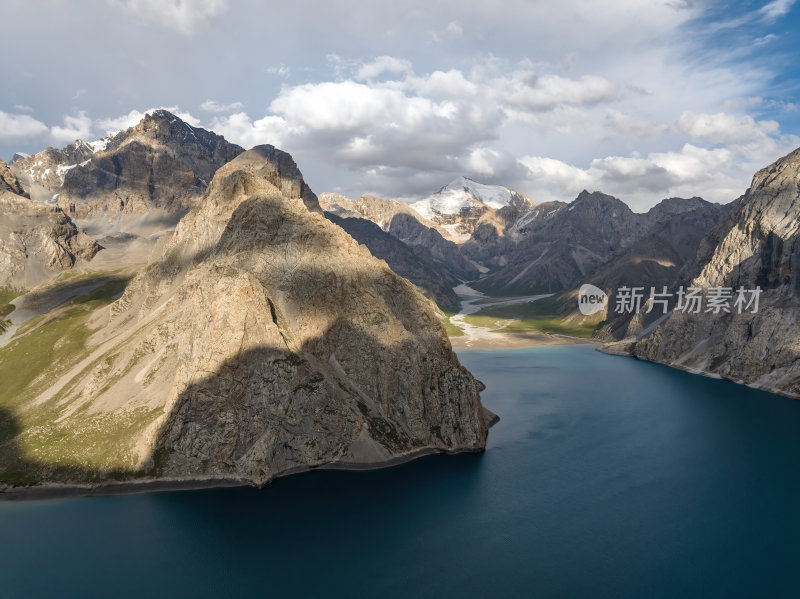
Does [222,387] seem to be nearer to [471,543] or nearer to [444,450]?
[444,450]

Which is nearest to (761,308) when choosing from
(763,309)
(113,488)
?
(763,309)

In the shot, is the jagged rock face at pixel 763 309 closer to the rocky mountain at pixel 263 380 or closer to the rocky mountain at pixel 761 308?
the rocky mountain at pixel 761 308

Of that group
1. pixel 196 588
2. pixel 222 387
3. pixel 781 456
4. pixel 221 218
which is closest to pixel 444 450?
pixel 222 387

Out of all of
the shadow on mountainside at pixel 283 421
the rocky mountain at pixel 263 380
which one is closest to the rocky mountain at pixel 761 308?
the rocky mountain at pixel 263 380

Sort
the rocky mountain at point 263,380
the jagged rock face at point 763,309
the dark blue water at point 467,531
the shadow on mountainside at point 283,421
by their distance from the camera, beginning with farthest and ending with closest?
the jagged rock face at point 763,309, the rocky mountain at point 263,380, the shadow on mountainside at point 283,421, the dark blue water at point 467,531

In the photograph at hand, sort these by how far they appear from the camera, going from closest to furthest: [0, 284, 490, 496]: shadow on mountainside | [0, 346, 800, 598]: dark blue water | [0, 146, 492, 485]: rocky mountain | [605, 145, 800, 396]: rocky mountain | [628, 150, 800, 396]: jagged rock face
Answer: [0, 346, 800, 598]: dark blue water → [0, 284, 490, 496]: shadow on mountainside → [0, 146, 492, 485]: rocky mountain → [628, 150, 800, 396]: jagged rock face → [605, 145, 800, 396]: rocky mountain

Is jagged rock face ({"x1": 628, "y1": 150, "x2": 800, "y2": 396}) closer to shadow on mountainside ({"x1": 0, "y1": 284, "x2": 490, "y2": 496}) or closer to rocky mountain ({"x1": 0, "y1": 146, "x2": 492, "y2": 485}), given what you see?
rocky mountain ({"x1": 0, "y1": 146, "x2": 492, "y2": 485})

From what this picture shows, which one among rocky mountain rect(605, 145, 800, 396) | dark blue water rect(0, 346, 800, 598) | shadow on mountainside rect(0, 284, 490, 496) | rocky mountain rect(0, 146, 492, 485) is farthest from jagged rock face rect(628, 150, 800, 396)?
shadow on mountainside rect(0, 284, 490, 496)

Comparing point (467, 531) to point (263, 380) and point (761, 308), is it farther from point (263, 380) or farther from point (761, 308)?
point (761, 308)
